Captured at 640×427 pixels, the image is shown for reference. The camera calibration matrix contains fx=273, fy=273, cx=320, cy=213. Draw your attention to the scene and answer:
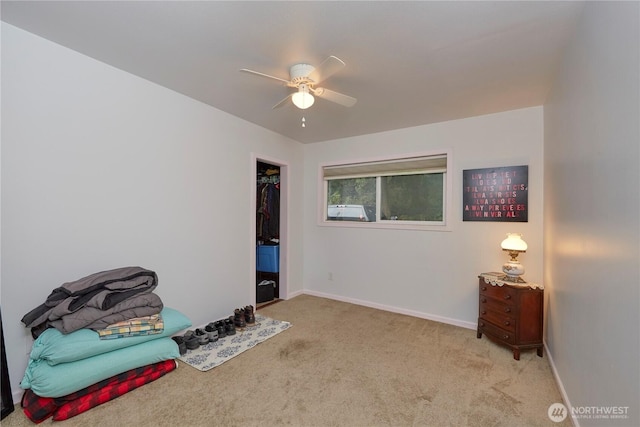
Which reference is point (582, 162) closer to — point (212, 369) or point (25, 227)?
point (212, 369)

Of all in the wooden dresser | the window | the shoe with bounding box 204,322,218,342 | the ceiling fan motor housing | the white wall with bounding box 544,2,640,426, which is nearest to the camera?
the white wall with bounding box 544,2,640,426

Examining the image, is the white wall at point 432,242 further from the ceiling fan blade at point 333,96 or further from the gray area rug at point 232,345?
the ceiling fan blade at point 333,96

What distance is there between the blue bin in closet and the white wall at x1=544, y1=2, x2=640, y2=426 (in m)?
3.34

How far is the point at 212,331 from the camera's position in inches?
107

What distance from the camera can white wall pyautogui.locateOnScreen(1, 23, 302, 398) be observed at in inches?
71.0

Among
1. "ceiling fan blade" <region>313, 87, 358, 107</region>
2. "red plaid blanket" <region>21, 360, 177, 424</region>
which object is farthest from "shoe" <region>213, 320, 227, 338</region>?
"ceiling fan blade" <region>313, 87, 358, 107</region>

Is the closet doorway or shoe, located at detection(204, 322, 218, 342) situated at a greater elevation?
the closet doorway

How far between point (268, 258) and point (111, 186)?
248 cm

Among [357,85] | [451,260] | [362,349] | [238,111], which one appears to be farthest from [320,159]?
[362,349]

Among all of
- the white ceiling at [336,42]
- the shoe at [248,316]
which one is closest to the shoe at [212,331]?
the shoe at [248,316]

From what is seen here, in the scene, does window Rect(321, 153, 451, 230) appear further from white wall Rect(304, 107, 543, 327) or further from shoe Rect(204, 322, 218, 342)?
shoe Rect(204, 322, 218, 342)

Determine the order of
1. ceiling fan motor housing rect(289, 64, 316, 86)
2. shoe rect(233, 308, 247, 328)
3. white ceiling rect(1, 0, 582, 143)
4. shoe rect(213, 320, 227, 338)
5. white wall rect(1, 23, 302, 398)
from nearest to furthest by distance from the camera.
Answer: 1. white ceiling rect(1, 0, 582, 143)
2. white wall rect(1, 23, 302, 398)
3. ceiling fan motor housing rect(289, 64, 316, 86)
4. shoe rect(213, 320, 227, 338)
5. shoe rect(233, 308, 247, 328)

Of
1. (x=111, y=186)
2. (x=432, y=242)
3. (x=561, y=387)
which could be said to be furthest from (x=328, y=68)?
(x=561, y=387)

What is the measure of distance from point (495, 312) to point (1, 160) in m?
4.02
